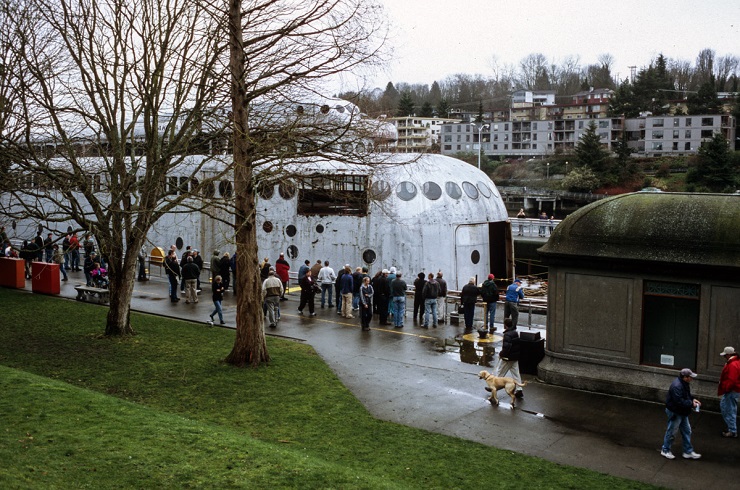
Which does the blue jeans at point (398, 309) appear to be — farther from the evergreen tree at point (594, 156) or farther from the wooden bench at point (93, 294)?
the evergreen tree at point (594, 156)

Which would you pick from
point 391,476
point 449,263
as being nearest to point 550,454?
point 391,476

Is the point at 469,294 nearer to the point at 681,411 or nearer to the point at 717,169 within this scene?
the point at 681,411

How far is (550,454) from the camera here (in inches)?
457

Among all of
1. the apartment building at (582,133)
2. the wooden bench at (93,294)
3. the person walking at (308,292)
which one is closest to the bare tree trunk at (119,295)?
the wooden bench at (93,294)

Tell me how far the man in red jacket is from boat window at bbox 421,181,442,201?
1652 centimetres

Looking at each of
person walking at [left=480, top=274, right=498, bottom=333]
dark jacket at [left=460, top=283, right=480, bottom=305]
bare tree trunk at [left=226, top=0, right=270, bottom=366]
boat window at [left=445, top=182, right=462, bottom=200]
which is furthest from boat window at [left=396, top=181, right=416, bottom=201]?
bare tree trunk at [left=226, top=0, right=270, bottom=366]

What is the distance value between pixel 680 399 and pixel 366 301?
10.3m

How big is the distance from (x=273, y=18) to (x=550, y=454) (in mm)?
9944

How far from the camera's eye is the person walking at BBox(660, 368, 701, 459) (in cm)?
1127

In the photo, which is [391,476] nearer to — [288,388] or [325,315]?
[288,388]

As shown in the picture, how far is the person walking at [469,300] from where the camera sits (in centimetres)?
2050

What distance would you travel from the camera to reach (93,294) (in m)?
23.8

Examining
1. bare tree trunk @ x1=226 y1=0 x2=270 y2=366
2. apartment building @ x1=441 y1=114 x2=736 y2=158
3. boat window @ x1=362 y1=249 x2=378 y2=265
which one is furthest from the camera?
apartment building @ x1=441 y1=114 x2=736 y2=158

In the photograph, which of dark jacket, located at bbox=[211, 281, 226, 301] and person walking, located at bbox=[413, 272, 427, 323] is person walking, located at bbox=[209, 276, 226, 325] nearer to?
dark jacket, located at bbox=[211, 281, 226, 301]
